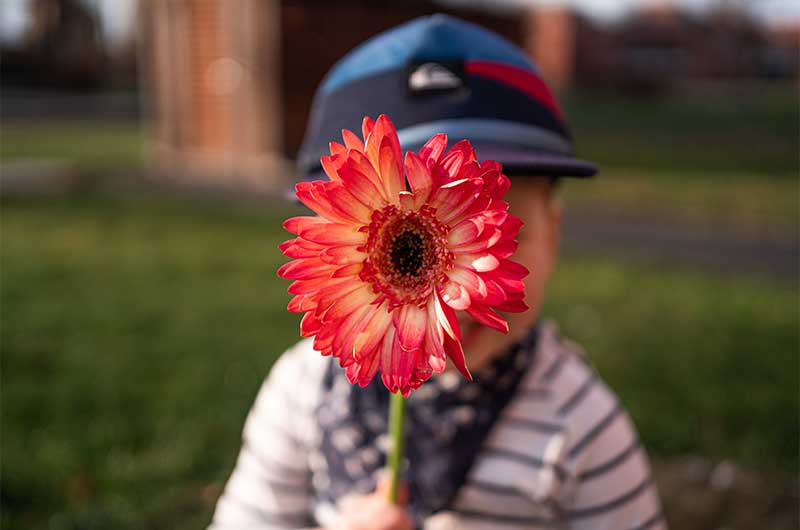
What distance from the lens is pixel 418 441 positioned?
1.55 m

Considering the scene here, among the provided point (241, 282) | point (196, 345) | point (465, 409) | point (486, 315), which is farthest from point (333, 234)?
point (241, 282)

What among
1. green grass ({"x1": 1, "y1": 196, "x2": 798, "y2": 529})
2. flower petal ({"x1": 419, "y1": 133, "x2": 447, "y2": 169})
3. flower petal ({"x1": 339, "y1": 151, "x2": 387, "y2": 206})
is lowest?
green grass ({"x1": 1, "y1": 196, "x2": 798, "y2": 529})

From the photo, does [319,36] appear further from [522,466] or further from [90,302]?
[522,466]

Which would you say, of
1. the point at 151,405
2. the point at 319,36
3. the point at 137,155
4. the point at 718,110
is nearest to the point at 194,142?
the point at 137,155

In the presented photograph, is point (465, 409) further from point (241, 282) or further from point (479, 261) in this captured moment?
point (241, 282)

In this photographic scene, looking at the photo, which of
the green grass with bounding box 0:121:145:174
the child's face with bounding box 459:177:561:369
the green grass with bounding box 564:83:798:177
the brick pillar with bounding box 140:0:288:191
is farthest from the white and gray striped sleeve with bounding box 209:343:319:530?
the green grass with bounding box 0:121:145:174

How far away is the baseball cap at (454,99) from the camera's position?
131 centimetres

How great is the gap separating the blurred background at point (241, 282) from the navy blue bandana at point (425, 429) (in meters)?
1.25

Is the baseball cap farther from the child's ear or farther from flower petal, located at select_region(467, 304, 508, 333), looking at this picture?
flower petal, located at select_region(467, 304, 508, 333)

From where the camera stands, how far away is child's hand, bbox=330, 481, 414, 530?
4.37 ft

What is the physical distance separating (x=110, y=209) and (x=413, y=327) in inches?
316

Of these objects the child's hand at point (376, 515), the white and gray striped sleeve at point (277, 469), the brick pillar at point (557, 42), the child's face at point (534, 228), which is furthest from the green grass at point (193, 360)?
the brick pillar at point (557, 42)

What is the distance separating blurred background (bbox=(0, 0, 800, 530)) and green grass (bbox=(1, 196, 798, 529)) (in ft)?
0.05

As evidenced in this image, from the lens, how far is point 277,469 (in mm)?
1663
